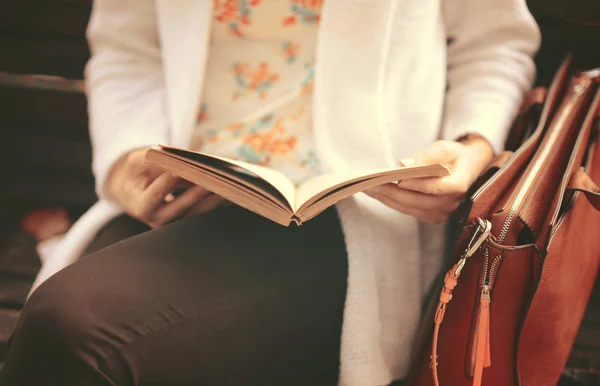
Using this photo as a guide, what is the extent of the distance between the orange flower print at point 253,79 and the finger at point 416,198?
28cm

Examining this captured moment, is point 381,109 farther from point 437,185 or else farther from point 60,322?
point 60,322

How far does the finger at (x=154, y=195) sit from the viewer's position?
0.68m

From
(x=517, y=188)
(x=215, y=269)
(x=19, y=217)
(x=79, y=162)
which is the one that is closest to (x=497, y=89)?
(x=517, y=188)

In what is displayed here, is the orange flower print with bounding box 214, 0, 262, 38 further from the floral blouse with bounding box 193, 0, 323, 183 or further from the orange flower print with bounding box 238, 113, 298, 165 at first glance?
the orange flower print with bounding box 238, 113, 298, 165

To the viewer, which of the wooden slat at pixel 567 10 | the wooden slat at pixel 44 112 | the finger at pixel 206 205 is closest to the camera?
the finger at pixel 206 205

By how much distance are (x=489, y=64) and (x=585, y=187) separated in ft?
0.91

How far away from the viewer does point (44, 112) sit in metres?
1.13

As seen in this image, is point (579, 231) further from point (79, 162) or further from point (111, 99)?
point (79, 162)

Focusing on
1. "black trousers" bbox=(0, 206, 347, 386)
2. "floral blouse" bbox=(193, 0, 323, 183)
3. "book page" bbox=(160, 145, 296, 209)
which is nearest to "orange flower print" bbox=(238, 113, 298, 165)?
"floral blouse" bbox=(193, 0, 323, 183)

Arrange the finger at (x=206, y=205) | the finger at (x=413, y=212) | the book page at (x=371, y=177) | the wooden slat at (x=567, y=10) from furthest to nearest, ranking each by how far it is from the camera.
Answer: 1. the wooden slat at (x=567, y=10)
2. the finger at (x=206, y=205)
3. the finger at (x=413, y=212)
4. the book page at (x=371, y=177)

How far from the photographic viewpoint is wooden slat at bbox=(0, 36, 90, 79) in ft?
3.58

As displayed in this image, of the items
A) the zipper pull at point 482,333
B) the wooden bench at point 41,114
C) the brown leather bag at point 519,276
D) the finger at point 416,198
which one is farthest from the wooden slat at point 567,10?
the zipper pull at point 482,333

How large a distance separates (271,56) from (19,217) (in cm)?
77

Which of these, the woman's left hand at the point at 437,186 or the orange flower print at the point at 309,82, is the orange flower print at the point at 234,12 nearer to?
the orange flower print at the point at 309,82
